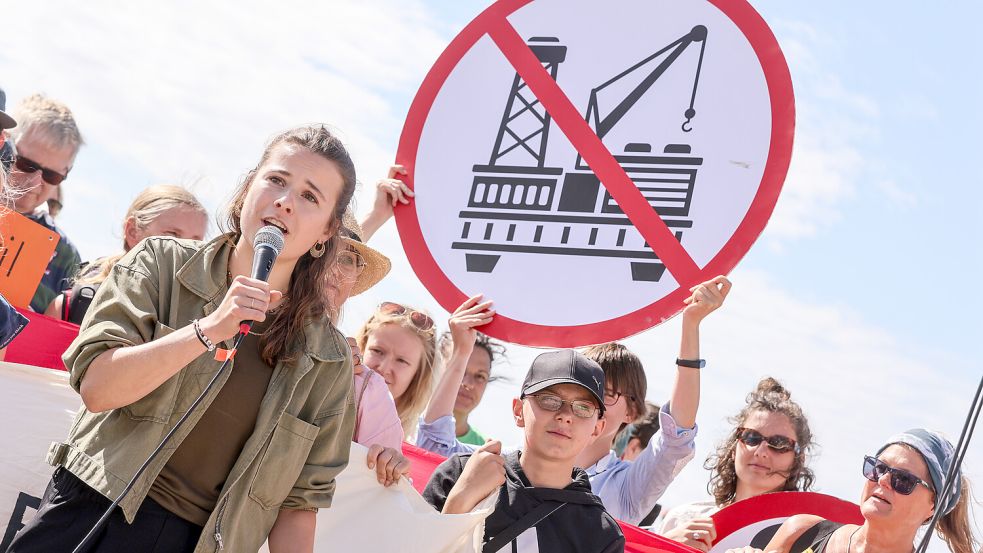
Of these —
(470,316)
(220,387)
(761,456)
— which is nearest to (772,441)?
(761,456)

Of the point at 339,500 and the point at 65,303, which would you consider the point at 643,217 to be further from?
the point at 65,303

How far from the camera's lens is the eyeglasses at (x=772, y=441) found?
4887 millimetres

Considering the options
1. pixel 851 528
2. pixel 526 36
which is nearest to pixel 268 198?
pixel 526 36

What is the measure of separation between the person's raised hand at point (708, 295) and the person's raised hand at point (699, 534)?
103 cm

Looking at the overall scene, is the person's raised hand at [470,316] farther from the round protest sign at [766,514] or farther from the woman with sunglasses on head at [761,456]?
the woman with sunglasses on head at [761,456]

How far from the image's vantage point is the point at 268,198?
2758mm

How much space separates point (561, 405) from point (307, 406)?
3.49ft

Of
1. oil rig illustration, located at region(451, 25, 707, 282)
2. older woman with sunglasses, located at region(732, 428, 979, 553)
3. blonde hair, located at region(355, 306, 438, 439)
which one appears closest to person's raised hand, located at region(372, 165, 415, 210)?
oil rig illustration, located at region(451, 25, 707, 282)

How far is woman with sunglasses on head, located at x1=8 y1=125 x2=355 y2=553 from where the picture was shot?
2463 mm

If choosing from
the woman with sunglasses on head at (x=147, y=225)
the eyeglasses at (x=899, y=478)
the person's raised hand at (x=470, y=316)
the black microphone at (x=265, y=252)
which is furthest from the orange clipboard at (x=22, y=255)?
the eyeglasses at (x=899, y=478)

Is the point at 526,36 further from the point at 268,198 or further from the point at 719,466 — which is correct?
the point at 719,466

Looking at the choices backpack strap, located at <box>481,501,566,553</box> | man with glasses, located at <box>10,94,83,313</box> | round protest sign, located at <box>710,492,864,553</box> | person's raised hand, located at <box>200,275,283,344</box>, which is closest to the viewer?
person's raised hand, located at <box>200,275,283,344</box>

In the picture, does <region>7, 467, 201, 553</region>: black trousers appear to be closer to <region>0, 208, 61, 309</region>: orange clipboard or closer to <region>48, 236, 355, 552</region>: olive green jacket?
<region>48, 236, 355, 552</region>: olive green jacket

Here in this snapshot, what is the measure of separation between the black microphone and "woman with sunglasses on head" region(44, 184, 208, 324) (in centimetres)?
210
